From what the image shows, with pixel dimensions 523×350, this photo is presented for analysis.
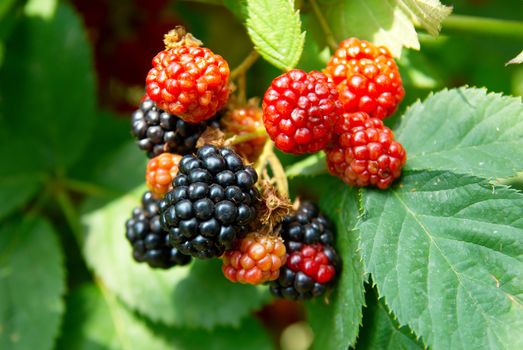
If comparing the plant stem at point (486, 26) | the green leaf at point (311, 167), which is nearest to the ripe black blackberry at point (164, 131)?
the green leaf at point (311, 167)

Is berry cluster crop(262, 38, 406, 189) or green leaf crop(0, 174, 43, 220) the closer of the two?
berry cluster crop(262, 38, 406, 189)

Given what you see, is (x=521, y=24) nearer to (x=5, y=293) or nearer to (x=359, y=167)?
(x=359, y=167)

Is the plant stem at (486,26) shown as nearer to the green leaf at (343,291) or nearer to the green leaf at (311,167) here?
the green leaf at (311,167)

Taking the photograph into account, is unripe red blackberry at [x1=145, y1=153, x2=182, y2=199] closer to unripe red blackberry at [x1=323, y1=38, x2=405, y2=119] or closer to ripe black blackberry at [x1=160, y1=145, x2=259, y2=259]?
ripe black blackberry at [x1=160, y1=145, x2=259, y2=259]

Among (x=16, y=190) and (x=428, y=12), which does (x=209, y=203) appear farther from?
(x=16, y=190)

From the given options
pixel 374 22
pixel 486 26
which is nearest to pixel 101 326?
pixel 374 22

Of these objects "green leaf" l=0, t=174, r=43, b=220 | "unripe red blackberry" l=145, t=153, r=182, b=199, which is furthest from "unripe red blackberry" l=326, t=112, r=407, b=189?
"green leaf" l=0, t=174, r=43, b=220

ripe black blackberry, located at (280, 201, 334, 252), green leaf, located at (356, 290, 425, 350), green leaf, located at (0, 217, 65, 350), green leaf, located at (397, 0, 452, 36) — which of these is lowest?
green leaf, located at (0, 217, 65, 350)

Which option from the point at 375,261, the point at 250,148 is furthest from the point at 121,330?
the point at 375,261
